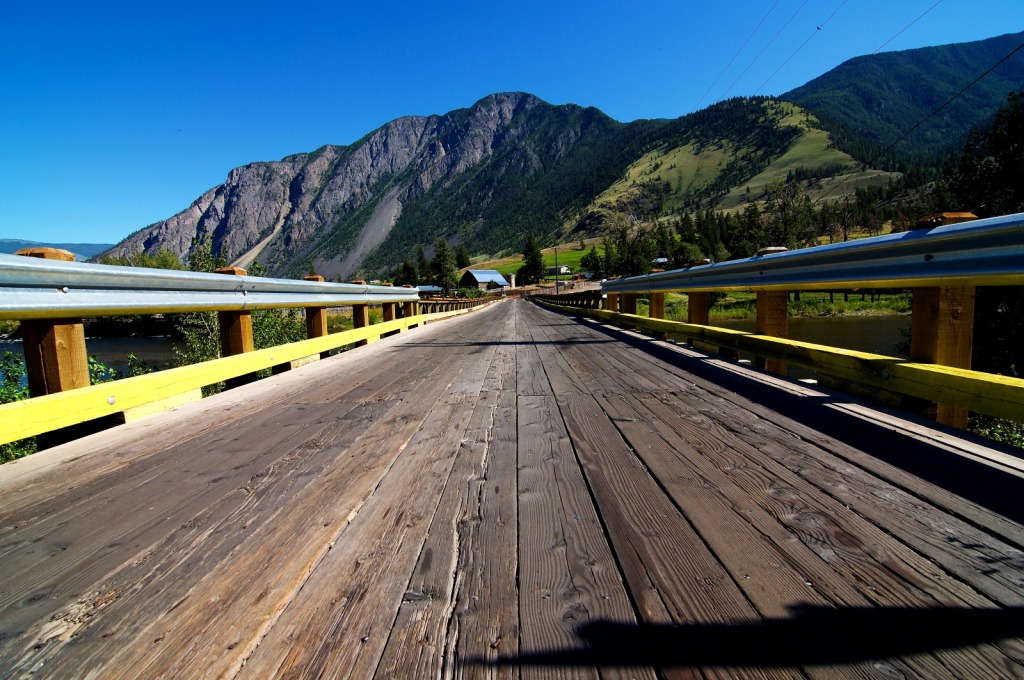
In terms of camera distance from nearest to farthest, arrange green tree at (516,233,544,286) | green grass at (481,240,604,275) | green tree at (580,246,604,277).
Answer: green tree at (580,246,604,277), green tree at (516,233,544,286), green grass at (481,240,604,275)

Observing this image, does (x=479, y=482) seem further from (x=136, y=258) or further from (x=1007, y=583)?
(x=136, y=258)

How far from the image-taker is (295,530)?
172cm

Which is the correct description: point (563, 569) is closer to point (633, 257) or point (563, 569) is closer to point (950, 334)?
point (950, 334)

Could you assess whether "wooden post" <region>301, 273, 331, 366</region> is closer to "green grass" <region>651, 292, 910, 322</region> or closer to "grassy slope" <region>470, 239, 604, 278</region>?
"green grass" <region>651, 292, 910, 322</region>

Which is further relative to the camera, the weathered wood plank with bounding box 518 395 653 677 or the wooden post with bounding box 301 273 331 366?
the wooden post with bounding box 301 273 331 366

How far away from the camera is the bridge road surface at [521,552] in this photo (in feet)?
3.61

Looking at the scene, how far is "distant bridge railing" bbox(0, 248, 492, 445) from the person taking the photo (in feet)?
7.82

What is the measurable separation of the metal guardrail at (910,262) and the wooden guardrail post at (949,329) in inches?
6.4

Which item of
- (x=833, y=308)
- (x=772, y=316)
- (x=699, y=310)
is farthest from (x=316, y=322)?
(x=833, y=308)

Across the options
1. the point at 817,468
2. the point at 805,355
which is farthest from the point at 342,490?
the point at 805,355

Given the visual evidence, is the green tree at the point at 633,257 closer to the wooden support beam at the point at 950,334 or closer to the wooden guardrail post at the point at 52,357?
the wooden support beam at the point at 950,334

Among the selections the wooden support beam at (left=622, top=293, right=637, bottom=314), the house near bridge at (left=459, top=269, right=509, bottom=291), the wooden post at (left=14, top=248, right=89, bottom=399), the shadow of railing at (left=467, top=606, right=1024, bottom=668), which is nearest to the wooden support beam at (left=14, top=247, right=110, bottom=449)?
the wooden post at (left=14, top=248, right=89, bottom=399)

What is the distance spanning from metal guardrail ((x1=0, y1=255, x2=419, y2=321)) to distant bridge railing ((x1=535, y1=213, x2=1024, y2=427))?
4.72 meters

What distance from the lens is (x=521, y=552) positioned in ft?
4.99
